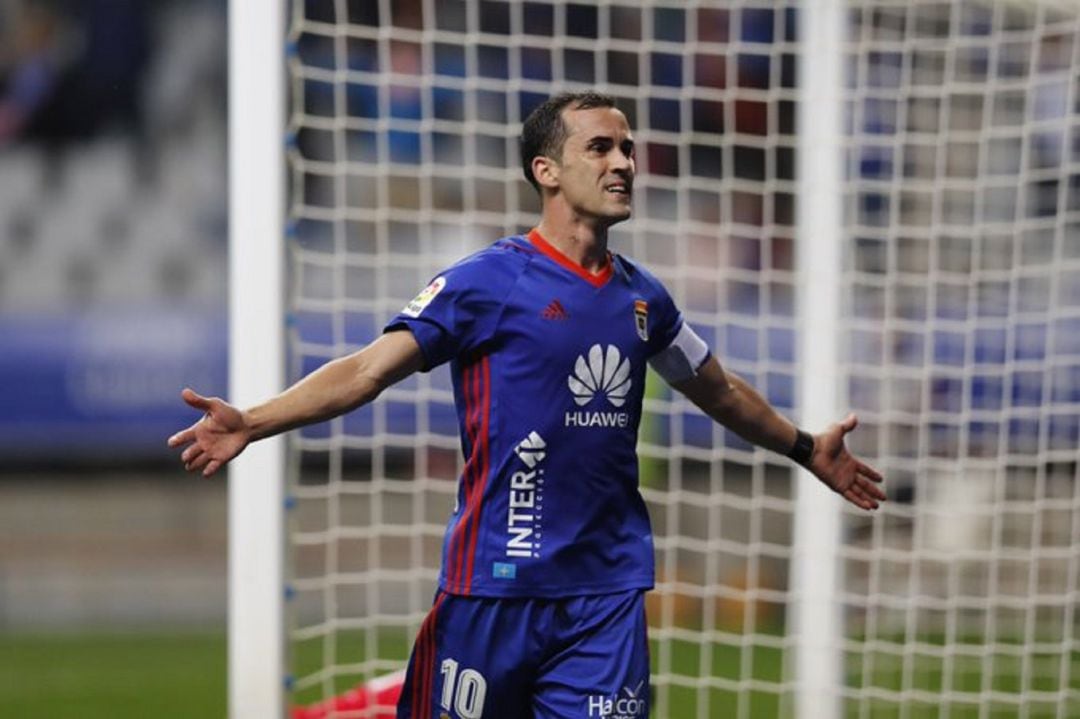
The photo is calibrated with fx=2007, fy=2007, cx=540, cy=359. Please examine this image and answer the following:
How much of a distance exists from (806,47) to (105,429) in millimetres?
9342

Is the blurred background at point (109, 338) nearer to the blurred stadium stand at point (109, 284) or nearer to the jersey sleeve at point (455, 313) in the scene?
the blurred stadium stand at point (109, 284)

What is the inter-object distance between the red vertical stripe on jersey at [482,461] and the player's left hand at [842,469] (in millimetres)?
1020

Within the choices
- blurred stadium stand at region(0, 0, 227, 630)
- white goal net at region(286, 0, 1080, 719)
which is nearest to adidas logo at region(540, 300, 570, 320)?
white goal net at region(286, 0, 1080, 719)

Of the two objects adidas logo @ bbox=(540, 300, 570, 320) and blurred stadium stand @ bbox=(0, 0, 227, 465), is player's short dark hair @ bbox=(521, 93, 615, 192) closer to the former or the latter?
adidas logo @ bbox=(540, 300, 570, 320)

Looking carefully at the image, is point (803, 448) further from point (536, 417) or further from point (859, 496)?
point (536, 417)

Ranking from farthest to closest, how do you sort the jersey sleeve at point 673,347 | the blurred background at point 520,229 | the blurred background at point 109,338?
the blurred background at point 109,338 < the blurred background at point 520,229 < the jersey sleeve at point 673,347

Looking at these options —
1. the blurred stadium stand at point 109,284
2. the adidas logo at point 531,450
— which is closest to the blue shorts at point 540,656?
the adidas logo at point 531,450

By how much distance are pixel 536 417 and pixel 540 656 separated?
58 cm

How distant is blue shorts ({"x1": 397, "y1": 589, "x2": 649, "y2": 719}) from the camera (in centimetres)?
478

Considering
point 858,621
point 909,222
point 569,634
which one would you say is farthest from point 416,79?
point 858,621

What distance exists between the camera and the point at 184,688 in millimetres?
9289

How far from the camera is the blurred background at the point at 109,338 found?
36.9 ft

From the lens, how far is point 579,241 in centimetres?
492

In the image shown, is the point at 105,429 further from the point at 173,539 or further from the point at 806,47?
the point at 806,47
